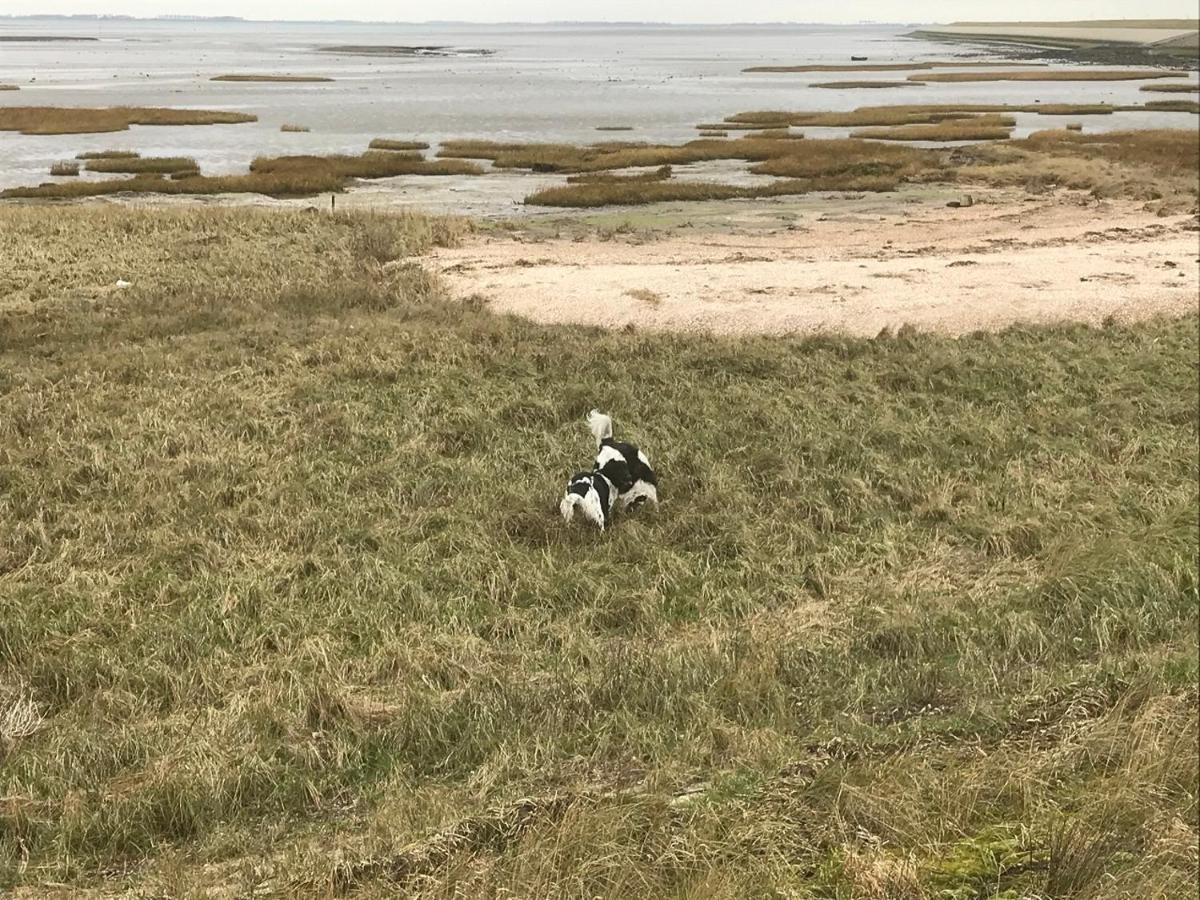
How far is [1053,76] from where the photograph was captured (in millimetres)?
90062

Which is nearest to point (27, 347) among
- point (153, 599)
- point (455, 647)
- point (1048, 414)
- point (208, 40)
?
point (153, 599)

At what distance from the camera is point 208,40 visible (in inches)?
1848

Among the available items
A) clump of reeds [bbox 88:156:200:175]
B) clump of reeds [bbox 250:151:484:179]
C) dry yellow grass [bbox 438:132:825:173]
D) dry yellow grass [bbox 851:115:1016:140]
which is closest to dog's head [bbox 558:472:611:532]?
Result: clump of reeds [bbox 88:156:200:175]

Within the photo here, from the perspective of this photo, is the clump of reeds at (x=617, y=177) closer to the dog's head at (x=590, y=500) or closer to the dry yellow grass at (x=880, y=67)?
the dog's head at (x=590, y=500)

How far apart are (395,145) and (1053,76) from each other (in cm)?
7396

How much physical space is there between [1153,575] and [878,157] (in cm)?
3735

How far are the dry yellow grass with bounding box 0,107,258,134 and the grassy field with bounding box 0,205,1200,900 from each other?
649 cm

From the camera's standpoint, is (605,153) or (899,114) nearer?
(605,153)

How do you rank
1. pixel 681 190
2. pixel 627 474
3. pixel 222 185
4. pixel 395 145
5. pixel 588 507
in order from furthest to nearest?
pixel 395 145
pixel 681 190
pixel 222 185
pixel 627 474
pixel 588 507

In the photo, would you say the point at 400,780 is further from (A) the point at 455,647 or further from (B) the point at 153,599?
(B) the point at 153,599

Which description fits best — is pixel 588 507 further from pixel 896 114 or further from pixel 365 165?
pixel 896 114

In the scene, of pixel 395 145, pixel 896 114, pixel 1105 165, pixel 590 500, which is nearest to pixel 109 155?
pixel 395 145

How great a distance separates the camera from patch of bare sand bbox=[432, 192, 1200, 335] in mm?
16406

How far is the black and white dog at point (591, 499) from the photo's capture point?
26.9ft
